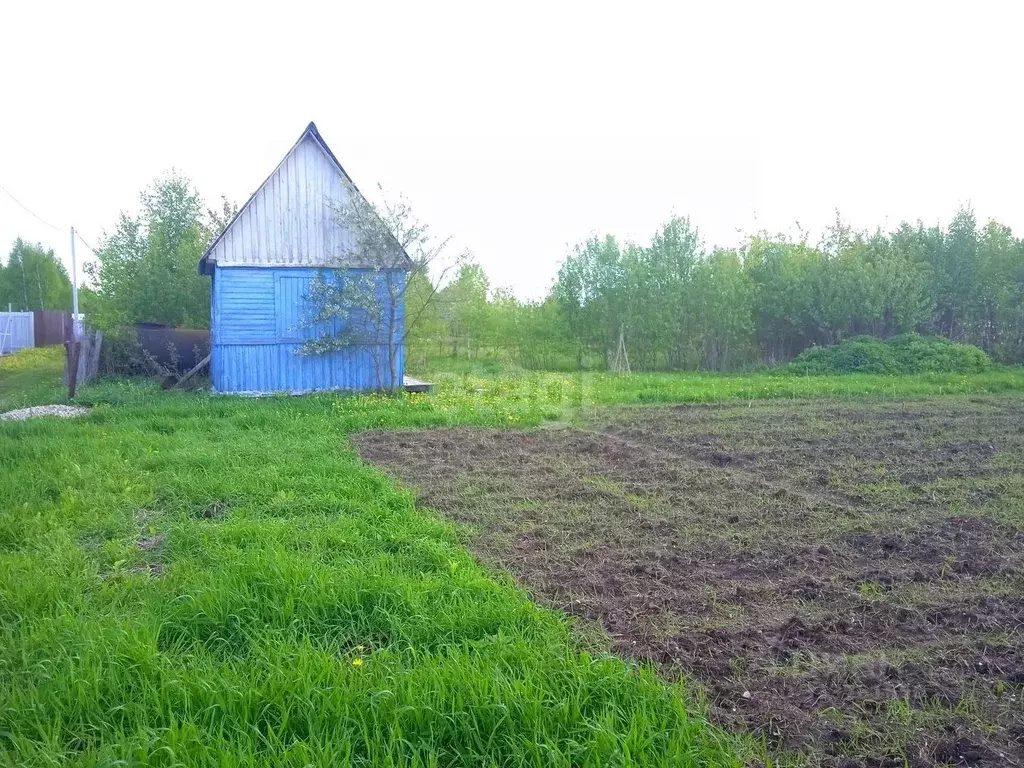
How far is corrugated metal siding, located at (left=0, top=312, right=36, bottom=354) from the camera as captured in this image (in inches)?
998

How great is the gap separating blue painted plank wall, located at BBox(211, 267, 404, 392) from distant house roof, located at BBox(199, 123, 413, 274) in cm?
27

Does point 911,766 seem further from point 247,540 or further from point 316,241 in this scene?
point 316,241

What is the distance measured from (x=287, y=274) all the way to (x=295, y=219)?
105 cm

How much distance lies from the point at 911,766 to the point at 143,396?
41.5 feet

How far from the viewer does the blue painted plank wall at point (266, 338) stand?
13.1 m

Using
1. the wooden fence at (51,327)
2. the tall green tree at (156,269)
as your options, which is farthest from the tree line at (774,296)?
the wooden fence at (51,327)

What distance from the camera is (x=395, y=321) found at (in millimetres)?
13734

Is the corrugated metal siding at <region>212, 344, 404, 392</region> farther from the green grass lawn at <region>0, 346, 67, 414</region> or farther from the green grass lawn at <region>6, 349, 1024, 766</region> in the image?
the green grass lawn at <region>6, 349, 1024, 766</region>

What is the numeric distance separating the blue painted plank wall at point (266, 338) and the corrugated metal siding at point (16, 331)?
1717cm

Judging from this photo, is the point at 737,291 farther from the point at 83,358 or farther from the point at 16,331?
the point at 16,331

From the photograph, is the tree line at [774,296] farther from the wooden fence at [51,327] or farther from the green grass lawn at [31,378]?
the wooden fence at [51,327]

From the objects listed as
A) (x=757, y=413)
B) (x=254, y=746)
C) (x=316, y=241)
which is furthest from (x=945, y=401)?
(x=254, y=746)

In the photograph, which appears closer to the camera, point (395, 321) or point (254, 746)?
point (254, 746)

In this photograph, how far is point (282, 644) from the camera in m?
3.36
